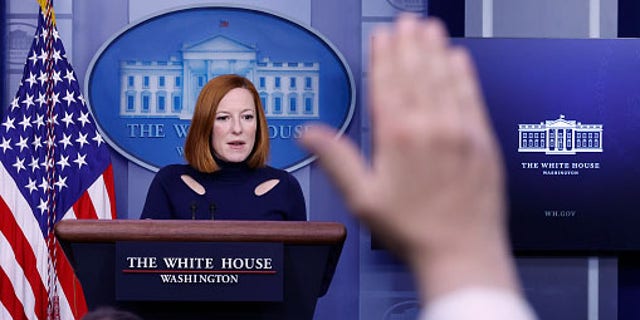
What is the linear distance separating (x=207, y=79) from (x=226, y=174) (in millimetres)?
1744

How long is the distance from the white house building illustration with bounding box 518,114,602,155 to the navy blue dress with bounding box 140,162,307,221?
1.96m

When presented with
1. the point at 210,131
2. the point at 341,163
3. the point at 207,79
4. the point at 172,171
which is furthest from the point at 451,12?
the point at 341,163

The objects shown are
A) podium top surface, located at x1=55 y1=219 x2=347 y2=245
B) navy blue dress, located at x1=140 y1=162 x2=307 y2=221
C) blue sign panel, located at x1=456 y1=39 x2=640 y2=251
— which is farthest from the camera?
blue sign panel, located at x1=456 y1=39 x2=640 y2=251

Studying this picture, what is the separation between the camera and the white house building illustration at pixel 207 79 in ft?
14.9

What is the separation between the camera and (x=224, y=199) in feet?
9.11

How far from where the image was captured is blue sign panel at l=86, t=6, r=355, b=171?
14.8 ft

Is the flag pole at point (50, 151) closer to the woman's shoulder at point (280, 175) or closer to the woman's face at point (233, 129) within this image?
the woman's face at point (233, 129)

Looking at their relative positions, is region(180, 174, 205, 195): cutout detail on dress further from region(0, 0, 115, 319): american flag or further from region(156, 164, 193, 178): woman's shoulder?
region(0, 0, 115, 319): american flag

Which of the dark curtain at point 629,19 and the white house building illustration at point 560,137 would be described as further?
the dark curtain at point 629,19

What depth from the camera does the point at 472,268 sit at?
0.47 metres

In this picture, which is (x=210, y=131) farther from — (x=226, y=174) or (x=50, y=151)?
(x=50, y=151)

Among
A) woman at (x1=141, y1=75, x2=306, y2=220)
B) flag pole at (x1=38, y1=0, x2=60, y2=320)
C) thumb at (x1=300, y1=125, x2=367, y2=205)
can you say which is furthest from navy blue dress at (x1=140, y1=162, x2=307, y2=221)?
thumb at (x1=300, y1=125, x2=367, y2=205)

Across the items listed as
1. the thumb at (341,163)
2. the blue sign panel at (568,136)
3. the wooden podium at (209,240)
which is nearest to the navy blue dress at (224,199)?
the wooden podium at (209,240)

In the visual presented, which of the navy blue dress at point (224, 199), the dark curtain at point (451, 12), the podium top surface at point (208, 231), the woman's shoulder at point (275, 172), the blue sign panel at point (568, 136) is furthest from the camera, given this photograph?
the dark curtain at point (451, 12)
